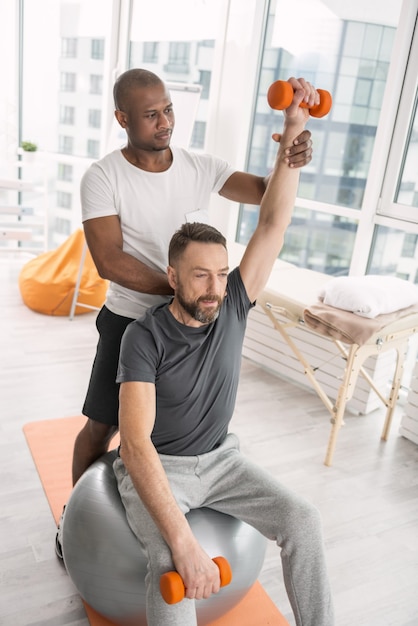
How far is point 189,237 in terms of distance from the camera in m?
1.50

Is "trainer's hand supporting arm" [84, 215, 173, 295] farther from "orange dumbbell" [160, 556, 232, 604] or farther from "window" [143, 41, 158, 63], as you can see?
"window" [143, 41, 158, 63]

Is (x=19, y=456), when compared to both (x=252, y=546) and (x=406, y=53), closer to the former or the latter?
(x=252, y=546)

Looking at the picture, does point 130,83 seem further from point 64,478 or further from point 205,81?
point 205,81

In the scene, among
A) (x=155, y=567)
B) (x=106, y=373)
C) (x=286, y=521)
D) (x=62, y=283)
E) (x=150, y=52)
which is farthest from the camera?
(x=150, y=52)

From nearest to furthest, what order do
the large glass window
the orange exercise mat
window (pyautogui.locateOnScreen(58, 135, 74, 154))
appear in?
the orange exercise mat < the large glass window < window (pyautogui.locateOnScreen(58, 135, 74, 154))

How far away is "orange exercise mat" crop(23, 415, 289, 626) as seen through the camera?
1.69 m

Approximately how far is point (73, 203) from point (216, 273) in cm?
404

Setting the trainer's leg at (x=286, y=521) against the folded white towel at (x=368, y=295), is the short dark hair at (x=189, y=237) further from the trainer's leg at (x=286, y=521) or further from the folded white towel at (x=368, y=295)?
the folded white towel at (x=368, y=295)

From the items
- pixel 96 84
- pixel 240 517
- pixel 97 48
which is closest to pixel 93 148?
pixel 96 84

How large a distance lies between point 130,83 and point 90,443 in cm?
104

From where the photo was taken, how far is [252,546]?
5.13 ft

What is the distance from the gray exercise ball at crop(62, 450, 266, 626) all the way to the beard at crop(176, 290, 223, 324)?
0.50 m

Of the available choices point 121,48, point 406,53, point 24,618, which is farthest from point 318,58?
point 24,618

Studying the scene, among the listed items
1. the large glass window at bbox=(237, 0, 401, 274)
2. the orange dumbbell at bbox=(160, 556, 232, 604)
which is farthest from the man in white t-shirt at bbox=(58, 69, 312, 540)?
the large glass window at bbox=(237, 0, 401, 274)
